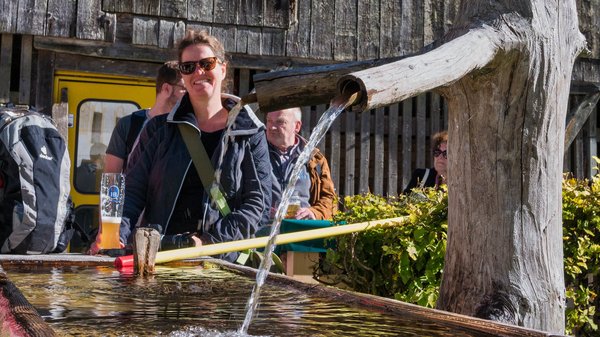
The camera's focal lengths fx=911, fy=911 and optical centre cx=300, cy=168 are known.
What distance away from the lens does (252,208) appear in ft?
14.8

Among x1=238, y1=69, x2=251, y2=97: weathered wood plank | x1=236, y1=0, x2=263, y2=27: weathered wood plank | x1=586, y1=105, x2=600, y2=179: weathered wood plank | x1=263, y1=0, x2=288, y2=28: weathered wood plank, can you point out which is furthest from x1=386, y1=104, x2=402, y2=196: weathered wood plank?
x1=586, y1=105, x2=600, y2=179: weathered wood plank

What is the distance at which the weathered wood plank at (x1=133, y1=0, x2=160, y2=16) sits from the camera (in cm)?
921

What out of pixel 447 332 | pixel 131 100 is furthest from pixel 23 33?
pixel 447 332

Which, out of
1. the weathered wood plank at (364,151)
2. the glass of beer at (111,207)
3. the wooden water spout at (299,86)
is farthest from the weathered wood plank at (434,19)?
the wooden water spout at (299,86)

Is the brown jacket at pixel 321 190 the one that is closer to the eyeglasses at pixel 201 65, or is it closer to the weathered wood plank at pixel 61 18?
the eyeglasses at pixel 201 65

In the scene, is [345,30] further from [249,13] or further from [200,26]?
[200,26]

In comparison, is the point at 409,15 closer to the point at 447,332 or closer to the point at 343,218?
the point at 343,218

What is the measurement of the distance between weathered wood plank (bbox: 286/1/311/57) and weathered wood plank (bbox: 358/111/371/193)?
3.30 ft

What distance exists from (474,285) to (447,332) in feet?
2.32

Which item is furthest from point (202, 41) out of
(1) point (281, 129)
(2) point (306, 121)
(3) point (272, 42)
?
(2) point (306, 121)

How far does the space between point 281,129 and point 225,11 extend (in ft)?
11.1

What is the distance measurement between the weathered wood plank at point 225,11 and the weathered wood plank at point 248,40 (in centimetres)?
14

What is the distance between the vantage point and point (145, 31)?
30.3 feet

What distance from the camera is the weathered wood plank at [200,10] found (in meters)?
9.46
